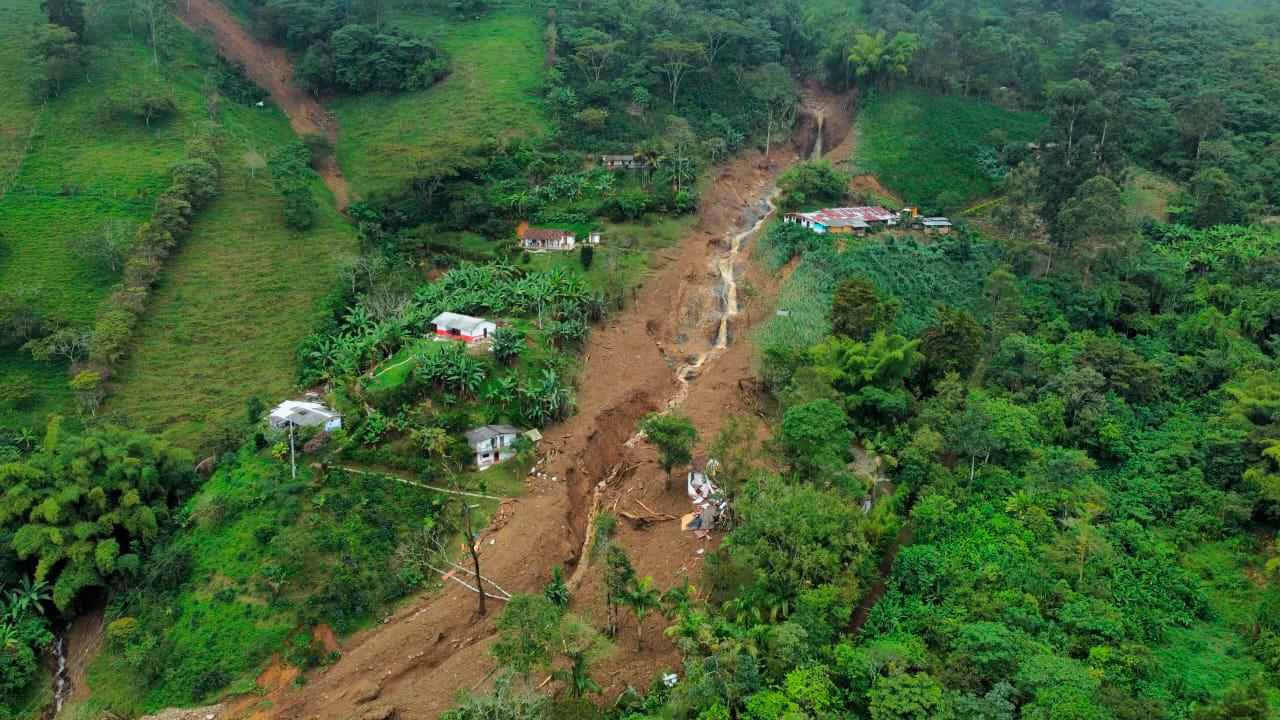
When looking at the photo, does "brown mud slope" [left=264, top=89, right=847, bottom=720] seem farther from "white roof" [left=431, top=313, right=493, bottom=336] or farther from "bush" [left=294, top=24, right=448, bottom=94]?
"bush" [left=294, top=24, right=448, bottom=94]

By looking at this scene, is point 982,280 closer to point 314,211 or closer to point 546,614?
point 546,614

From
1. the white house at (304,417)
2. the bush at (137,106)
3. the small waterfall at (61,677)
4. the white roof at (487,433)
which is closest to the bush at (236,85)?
the bush at (137,106)

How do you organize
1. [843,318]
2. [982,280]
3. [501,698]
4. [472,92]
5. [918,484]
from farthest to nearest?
[472,92], [982,280], [843,318], [918,484], [501,698]

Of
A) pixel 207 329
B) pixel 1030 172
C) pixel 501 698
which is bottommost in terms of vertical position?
pixel 207 329

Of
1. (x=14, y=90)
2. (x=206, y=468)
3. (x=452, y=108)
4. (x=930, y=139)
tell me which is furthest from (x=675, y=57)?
(x=206, y=468)

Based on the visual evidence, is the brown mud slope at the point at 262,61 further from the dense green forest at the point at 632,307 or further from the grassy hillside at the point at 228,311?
the grassy hillside at the point at 228,311

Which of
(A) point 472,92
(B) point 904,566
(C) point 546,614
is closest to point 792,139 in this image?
(A) point 472,92
